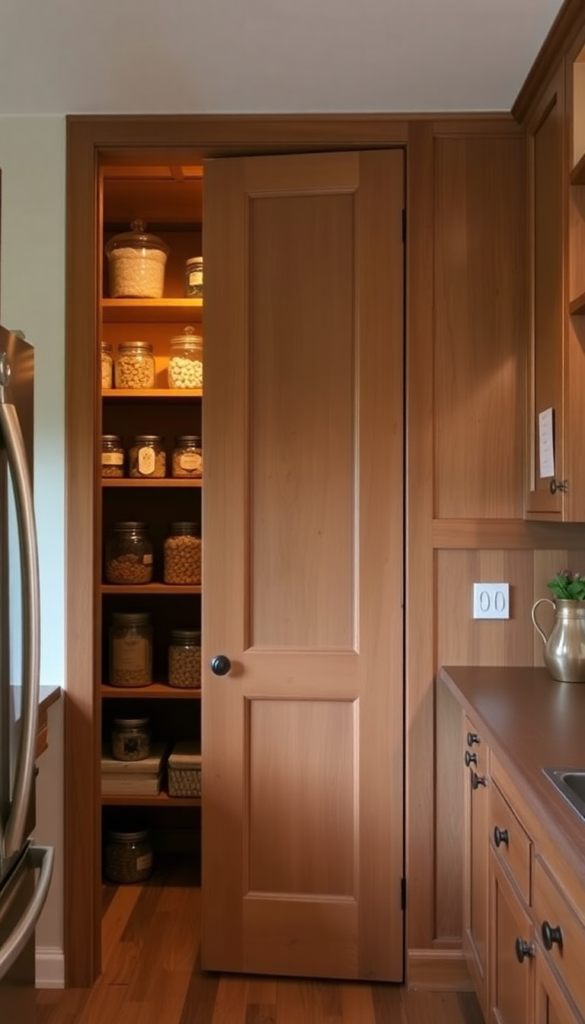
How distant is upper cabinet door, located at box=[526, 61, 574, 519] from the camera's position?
178cm

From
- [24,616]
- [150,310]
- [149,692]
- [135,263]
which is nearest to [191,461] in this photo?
[150,310]

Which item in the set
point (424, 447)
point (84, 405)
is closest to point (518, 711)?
point (424, 447)

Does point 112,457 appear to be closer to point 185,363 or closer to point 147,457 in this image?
point 147,457

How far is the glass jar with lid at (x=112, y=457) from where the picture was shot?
2676mm

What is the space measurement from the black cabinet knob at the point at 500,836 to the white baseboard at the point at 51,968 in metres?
1.30

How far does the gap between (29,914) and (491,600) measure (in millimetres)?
1361

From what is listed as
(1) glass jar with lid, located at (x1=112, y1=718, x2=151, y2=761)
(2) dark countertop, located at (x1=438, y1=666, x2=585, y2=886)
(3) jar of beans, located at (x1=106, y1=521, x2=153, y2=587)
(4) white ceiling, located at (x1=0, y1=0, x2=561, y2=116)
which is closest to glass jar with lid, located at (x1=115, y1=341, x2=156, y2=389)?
(3) jar of beans, located at (x1=106, y1=521, x2=153, y2=587)

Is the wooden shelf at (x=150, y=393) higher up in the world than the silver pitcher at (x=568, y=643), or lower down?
higher up

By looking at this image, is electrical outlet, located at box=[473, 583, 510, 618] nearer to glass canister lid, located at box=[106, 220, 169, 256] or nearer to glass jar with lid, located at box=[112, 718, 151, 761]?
glass jar with lid, located at box=[112, 718, 151, 761]

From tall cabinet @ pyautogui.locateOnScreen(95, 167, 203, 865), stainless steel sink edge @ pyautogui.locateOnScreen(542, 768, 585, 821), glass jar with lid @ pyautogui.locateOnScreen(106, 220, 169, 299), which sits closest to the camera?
stainless steel sink edge @ pyautogui.locateOnScreen(542, 768, 585, 821)

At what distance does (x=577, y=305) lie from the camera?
5.56 ft

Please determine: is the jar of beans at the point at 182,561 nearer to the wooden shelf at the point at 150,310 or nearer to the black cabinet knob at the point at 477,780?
the wooden shelf at the point at 150,310

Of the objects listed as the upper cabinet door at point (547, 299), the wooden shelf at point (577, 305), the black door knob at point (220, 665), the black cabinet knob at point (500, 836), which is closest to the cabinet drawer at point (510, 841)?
the black cabinet knob at point (500, 836)

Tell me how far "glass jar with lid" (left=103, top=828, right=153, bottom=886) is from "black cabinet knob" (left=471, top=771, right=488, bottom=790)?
1.43 metres
